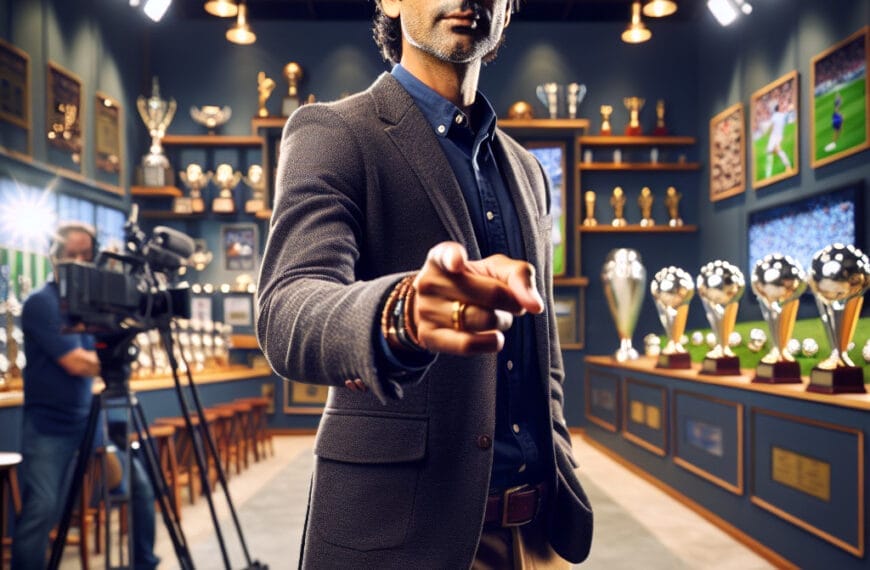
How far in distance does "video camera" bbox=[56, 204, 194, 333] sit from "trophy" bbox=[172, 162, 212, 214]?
4.53m

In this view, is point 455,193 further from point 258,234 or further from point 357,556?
point 258,234

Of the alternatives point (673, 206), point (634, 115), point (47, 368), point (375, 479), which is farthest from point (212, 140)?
point (375, 479)

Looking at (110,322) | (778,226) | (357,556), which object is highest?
(778,226)

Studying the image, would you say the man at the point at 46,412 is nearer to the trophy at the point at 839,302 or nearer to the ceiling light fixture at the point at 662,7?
the trophy at the point at 839,302

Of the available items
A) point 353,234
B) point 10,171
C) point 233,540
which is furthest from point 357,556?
point 10,171

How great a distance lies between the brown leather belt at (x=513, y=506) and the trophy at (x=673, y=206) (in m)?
6.55

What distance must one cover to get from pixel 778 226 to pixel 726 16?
5.36 feet

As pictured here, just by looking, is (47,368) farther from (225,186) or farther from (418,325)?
(225,186)

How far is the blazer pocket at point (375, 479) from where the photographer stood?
79 cm

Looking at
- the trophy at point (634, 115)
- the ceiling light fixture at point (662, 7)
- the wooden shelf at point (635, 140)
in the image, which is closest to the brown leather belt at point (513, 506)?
the ceiling light fixture at point (662, 7)

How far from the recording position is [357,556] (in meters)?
0.80

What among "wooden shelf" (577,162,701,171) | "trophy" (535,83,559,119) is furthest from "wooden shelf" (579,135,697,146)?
"trophy" (535,83,559,119)

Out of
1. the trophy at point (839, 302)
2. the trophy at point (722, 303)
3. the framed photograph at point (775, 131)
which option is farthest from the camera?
the framed photograph at point (775, 131)

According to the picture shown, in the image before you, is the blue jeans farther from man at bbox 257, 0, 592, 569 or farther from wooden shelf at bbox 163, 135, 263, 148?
wooden shelf at bbox 163, 135, 263, 148
